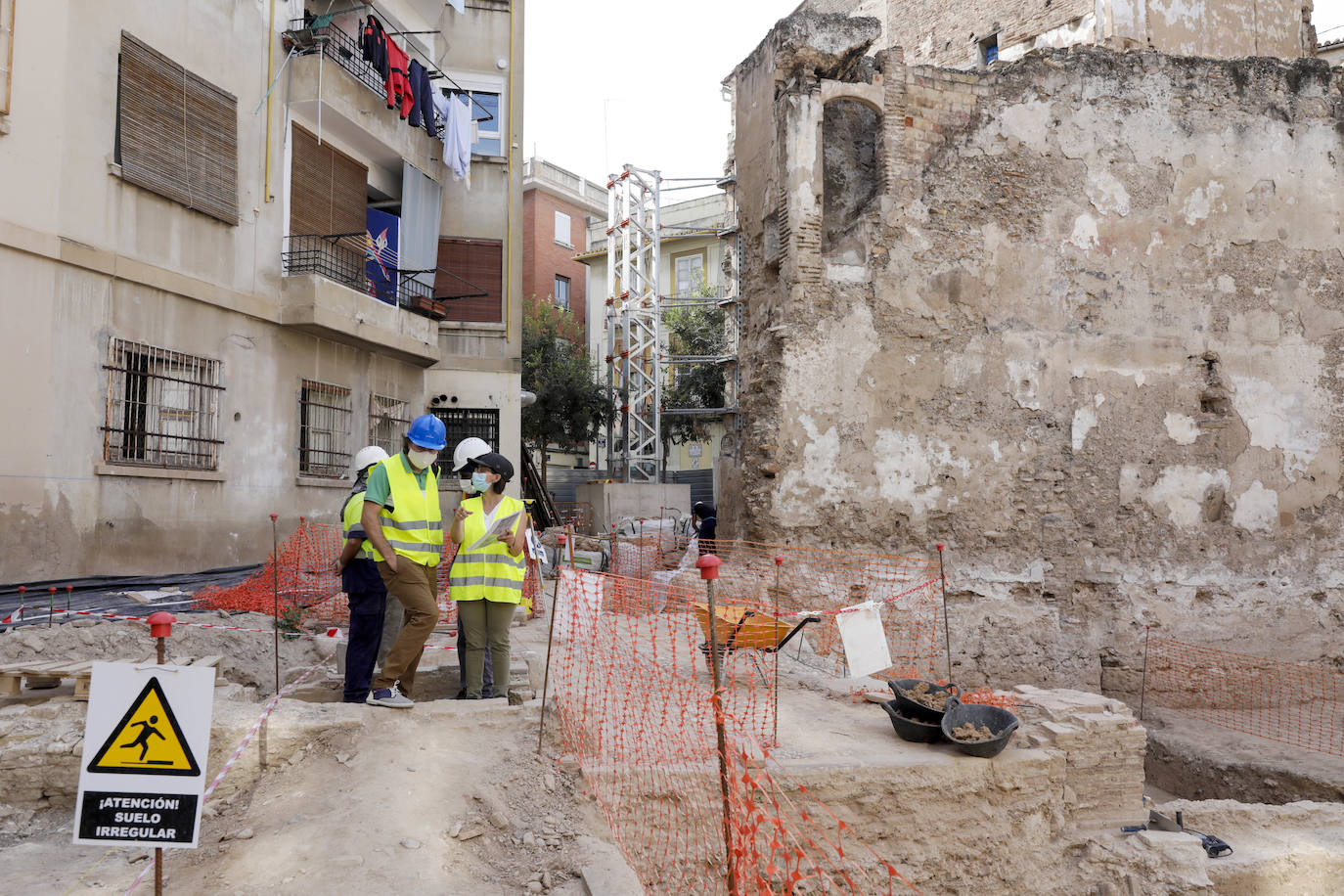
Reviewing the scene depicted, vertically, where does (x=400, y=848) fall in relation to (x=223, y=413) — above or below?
below

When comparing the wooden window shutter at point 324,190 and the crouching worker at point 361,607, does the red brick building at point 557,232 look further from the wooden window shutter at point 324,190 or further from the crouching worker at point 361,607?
the crouching worker at point 361,607

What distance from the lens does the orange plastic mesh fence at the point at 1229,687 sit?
10805 millimetres

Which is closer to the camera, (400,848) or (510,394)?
(400,848)

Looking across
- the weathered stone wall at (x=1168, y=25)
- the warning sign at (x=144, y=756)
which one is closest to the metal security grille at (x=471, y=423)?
the weathered stone wall at (x=1168, y=25)

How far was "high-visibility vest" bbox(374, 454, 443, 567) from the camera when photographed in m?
5.50

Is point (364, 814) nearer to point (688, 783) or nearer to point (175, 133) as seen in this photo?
point (688, 783)

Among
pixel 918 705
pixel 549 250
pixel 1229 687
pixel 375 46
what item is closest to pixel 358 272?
pixel 375 46

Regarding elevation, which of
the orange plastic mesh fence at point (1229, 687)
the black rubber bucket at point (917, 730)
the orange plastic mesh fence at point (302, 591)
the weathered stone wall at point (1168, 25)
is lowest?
the orange plastic mesh fence at point (1229, 687)

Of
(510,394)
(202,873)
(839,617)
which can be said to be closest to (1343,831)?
(839,617)

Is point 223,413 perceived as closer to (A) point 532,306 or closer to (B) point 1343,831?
(B) point 1343,831

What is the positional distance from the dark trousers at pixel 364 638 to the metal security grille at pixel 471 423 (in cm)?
1146

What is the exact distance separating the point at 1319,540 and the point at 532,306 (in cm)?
2301

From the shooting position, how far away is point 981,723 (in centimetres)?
650

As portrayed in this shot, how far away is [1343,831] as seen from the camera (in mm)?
6941
